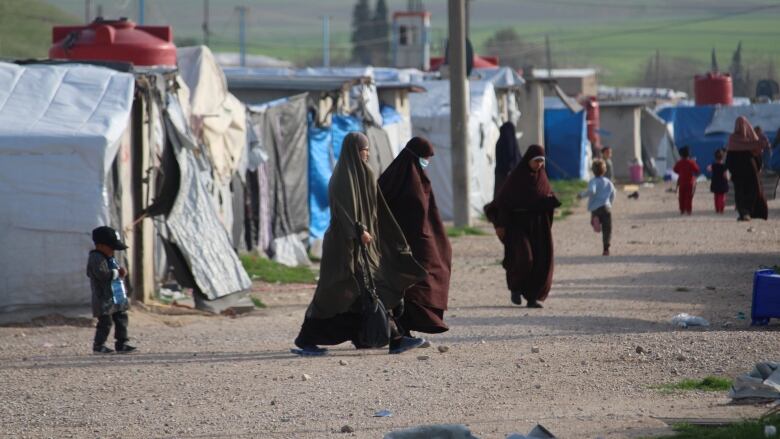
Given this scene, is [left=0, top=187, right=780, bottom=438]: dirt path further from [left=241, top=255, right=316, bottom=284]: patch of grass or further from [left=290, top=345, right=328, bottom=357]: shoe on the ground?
[left=241, top=255, right=316, bottom=284]: patch of grass

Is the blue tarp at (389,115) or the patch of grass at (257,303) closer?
the patch of grass at (257,303)

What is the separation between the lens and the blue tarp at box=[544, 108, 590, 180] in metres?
38.1

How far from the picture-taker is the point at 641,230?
21828 mm

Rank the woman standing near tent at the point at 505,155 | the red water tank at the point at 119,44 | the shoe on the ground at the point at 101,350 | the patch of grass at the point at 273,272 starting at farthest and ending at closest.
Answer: the woman standing near tent at the point at 505,155, the patch of grass at the point at 273,272, the red water tank at the point at 119,44, the shoe on the ground at the point at 101,350

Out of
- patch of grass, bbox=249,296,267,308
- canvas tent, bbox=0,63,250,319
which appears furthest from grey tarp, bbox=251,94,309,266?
patch of grass, bbox=249,296,267,308

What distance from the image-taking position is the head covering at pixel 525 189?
12.6m

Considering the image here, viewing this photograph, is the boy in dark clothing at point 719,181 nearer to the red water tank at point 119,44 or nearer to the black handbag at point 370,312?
the red water tank at point 119,44

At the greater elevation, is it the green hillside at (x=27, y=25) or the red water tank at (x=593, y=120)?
the green hillside at (x=27, y=25)

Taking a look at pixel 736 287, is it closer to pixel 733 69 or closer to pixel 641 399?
pixel 641 399

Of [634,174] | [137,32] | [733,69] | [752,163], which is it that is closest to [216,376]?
[137,32]

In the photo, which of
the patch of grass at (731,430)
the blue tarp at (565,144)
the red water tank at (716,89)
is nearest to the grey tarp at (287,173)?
the patch of grass at (731,430)

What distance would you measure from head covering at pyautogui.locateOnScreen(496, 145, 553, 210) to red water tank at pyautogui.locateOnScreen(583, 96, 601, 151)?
26.7 m

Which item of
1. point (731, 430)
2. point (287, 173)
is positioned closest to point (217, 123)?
point (287, 173)

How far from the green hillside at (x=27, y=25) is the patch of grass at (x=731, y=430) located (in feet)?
217
